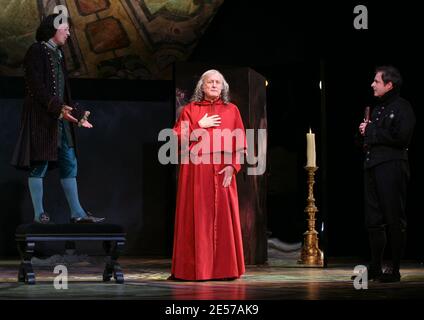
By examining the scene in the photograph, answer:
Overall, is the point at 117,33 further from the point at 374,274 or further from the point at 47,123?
the point at 374,274

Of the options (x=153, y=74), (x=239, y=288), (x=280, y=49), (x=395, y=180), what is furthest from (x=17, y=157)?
(x=280, y=49)

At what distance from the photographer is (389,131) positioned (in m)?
6.53

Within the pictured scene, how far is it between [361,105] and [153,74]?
7.26ft

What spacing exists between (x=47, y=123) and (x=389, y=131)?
241 centimetres

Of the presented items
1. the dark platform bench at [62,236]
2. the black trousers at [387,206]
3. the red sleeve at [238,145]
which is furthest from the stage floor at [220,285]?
the red sleeve at [238,145]

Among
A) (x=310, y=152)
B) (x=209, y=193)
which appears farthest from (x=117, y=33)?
(x=209, y=193)

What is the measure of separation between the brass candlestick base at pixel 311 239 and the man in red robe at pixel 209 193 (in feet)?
6.53

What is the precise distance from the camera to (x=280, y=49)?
9789 mm

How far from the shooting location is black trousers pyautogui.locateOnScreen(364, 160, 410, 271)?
A: 650 cm

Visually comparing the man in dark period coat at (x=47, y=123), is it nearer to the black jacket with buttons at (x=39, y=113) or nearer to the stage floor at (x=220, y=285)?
the black jacket with buttons at (x=39, y=113)

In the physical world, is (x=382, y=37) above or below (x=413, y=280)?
above

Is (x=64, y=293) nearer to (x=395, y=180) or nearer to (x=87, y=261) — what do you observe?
(x=395, y=180)

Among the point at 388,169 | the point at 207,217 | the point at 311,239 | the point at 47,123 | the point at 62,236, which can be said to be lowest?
the point at 311,239

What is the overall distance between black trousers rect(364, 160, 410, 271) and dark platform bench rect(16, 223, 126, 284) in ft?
5.83
